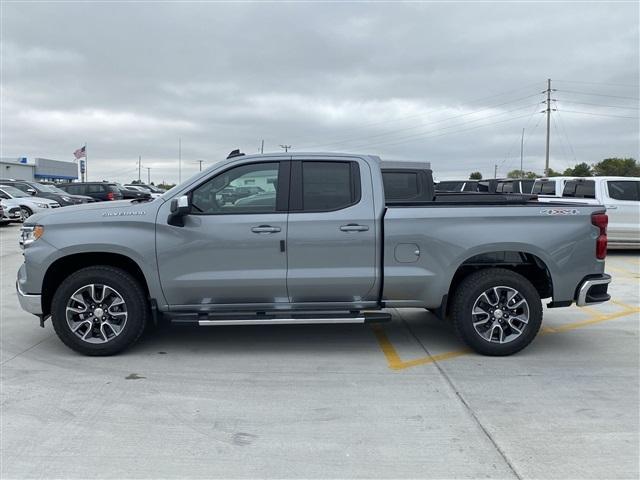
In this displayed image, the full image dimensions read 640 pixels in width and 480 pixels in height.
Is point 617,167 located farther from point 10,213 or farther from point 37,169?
point 37,169

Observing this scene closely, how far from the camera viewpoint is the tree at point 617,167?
181 feet

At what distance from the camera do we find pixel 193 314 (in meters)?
5.36

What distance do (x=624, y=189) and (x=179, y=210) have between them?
11.5m

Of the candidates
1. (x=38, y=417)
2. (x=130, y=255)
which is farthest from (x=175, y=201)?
(x=38, y=417)

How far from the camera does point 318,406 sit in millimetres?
4297

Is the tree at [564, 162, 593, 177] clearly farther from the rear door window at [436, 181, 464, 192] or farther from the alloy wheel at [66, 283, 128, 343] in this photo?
the alloy wheel at [66, 283, 128, 343]

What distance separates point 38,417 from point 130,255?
1698 mm

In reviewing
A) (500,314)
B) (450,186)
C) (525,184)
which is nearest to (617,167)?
(450,186)

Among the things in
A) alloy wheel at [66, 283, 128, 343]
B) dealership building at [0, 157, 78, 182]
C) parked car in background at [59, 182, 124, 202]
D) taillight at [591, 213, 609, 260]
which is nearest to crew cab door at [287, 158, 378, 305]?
alloy wheel at [66, 283, 128, 343]

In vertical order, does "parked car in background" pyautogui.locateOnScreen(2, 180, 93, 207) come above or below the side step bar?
above

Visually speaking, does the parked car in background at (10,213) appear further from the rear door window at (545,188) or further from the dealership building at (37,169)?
the dealership building at (37,169)

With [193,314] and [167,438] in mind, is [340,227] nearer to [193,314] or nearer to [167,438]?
[193,314]

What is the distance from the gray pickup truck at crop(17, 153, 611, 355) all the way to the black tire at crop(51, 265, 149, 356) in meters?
0.01

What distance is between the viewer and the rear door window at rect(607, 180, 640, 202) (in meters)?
12.8
